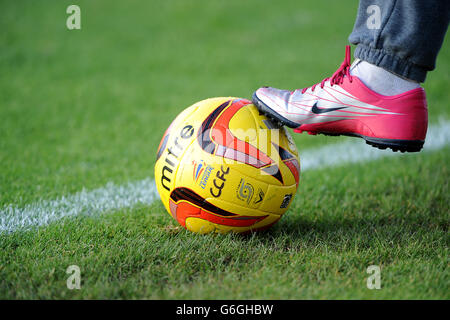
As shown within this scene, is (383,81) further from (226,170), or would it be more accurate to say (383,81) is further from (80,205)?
(80,205)

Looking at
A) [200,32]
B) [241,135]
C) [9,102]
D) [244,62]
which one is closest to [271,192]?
[241,135]

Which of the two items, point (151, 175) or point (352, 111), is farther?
point (151, 175)

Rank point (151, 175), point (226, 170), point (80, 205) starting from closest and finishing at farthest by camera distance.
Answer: point (226, 170) < point (80, 205) < point (151, 175)

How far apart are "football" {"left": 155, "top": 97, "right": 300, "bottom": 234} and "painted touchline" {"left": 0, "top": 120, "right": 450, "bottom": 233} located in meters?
0.70

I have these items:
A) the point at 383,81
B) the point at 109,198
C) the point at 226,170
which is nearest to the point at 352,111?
Result: the point at 383,81

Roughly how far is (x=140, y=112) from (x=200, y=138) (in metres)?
2.97

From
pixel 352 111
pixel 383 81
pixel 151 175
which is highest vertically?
pixel 383 81

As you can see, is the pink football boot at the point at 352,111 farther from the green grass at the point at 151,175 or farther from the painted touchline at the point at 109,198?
the painted touchline at the point at 109,198

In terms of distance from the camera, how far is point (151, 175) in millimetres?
3705

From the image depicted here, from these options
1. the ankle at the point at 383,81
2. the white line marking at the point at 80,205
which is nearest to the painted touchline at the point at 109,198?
the white line marking at the point at 80,205

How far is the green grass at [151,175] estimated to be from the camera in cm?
209

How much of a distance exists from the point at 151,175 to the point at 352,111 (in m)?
1.87

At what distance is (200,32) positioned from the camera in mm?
8680

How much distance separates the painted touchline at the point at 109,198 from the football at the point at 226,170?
0.70 metres
